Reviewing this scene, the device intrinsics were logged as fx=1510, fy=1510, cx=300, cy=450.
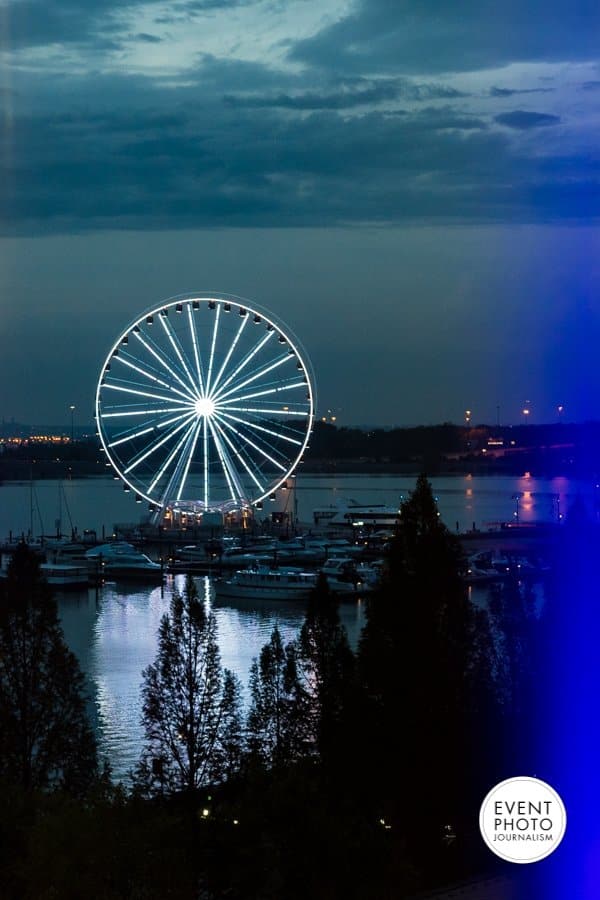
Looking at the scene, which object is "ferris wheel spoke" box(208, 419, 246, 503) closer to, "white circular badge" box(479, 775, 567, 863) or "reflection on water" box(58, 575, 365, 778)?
"reflection on water" box(58, 575, 365, 778)

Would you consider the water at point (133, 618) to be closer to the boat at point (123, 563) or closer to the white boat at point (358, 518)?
the boat at point (123, 563)

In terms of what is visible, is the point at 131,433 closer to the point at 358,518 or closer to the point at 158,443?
the point at 158,443

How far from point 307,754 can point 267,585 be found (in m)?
12.8

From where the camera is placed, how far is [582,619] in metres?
8.95

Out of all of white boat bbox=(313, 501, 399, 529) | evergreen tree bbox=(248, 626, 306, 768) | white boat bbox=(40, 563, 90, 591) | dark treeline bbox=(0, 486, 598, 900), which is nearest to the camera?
dark treeline bbox=(0, 486, 598, 900)

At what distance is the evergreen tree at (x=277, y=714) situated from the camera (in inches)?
307

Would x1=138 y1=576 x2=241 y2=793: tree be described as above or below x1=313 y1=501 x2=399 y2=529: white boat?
below

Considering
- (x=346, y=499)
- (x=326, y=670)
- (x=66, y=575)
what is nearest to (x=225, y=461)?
(x=66, y=575)

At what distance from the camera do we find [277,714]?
831cm

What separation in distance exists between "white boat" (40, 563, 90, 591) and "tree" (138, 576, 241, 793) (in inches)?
511

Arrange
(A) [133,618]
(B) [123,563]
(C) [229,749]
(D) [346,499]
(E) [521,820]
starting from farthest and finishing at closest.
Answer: (D) [346,499] → (B) [123,563] → (A) [133,618] → (C) [229,749] → (E) [521,820]

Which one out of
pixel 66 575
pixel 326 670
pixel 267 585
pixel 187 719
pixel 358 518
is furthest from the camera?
pixel 358 518

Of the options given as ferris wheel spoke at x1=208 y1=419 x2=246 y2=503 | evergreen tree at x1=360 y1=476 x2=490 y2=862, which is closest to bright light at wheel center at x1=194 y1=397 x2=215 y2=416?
ferris wheel spoke at x1=208 y1=419 x2=246 y2=503

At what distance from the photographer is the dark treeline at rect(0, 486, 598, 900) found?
5648 mm
